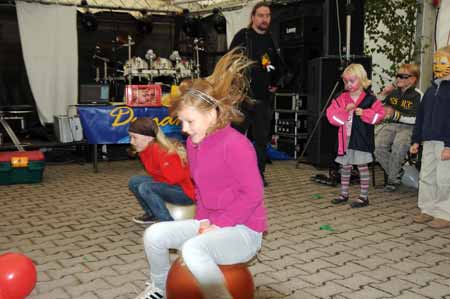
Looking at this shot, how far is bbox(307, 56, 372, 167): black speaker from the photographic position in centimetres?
734

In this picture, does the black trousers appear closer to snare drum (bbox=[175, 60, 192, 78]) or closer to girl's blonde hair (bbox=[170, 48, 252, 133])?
girl's blonde hair (bbox=[170, 48, 252, 133])

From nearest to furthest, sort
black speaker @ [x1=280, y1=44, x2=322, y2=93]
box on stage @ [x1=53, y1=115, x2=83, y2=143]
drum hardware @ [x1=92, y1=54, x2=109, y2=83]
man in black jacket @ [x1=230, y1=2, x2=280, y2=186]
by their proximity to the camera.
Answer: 1. man in black jacket @ [x1=230, y1=2, x2=280, y2=186]
2. box on stage @ [x1=53, y1=115, x2=83, y2=143]
3. black speaker @ [x1=280, y1=44, x2=322, y2=93]
4. drum hardware @ [x1=92, y1=54, x2=109, y2=83]

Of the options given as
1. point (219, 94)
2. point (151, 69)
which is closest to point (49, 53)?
point (151, 69)

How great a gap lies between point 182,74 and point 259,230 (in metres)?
7.67

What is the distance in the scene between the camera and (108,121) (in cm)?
748

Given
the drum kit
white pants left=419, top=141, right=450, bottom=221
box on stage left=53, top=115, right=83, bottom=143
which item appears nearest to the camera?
white pants left=419, top=141, right=450, bottom=221

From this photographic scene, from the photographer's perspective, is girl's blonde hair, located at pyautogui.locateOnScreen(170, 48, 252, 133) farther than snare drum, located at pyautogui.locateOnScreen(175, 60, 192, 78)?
No

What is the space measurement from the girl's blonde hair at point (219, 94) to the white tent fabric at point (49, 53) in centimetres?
759

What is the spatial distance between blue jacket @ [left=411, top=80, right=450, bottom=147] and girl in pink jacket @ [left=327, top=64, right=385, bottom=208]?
2.07 ft

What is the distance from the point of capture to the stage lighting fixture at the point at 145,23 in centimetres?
1096

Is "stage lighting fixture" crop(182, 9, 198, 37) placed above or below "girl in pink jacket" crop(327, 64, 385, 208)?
above

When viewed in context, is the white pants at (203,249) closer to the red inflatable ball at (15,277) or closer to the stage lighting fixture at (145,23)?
the red inflatable ball at (15,277)

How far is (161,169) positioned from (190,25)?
7.63 meters

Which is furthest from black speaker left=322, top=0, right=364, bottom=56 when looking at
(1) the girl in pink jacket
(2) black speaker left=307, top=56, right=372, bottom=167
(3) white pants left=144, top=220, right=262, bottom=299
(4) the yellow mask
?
(3) white pants left=144, top=220, right=262, bottom=299
